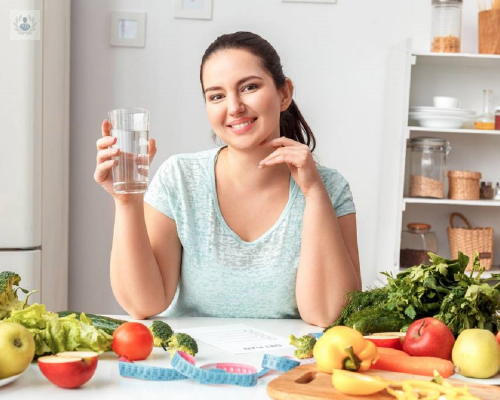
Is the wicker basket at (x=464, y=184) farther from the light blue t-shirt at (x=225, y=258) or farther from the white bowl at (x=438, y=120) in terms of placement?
the light blue t-shirt at (x=225, y=258)

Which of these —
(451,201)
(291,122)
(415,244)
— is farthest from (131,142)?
(415,244)

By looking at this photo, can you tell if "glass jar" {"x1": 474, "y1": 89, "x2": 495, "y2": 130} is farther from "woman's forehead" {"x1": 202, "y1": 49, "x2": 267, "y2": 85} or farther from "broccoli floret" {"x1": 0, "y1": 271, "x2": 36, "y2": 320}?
"broccoli floret" {"x1": 0, "y1": 271, "x2": 36, "y2": 320}

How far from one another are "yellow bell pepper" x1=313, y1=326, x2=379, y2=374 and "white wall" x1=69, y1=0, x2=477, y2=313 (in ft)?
7.75

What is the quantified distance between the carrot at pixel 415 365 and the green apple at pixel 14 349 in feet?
1.86

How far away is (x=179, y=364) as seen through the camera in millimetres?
1159

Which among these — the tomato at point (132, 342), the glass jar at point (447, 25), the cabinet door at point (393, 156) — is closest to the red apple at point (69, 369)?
the tomato at point (132, 342)

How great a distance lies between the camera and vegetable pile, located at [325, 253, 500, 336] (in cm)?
135

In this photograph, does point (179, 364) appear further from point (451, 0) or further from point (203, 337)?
point (451, 0)

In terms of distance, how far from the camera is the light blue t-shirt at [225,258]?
1852 mm

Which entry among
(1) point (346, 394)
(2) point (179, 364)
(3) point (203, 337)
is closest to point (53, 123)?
(3) point (203, 337)

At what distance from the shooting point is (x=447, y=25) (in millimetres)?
3271

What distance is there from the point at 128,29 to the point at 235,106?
6.16 ft

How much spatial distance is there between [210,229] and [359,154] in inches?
68.5

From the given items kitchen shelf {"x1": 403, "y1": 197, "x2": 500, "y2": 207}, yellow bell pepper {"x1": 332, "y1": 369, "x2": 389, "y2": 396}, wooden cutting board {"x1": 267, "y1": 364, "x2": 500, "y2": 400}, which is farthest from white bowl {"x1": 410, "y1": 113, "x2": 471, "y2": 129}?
yellow bell pepper {"x1": 332, "y1": 369, "x2": 389, "y2": 396}
